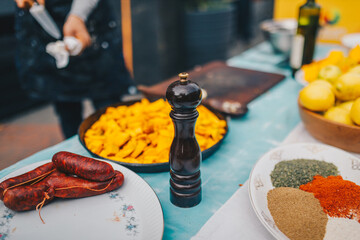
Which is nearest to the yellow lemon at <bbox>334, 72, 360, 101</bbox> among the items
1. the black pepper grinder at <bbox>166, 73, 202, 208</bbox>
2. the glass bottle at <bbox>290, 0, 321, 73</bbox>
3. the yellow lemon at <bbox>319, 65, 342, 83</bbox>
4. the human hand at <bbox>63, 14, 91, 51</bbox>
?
the yellow lemon at <bbox>319, 65, 342, 83</bbox>

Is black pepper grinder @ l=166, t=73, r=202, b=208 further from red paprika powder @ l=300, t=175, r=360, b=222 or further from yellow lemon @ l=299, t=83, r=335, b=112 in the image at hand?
yellow lemon @ l=299, t=83, r=335, b=112

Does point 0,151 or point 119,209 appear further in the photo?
point 0,151

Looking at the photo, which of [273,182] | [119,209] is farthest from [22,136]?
[273,182]

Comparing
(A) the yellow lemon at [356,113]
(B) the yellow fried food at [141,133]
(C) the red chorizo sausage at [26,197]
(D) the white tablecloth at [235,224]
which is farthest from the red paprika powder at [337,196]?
(C) the red chorizo sausage at [26,197]

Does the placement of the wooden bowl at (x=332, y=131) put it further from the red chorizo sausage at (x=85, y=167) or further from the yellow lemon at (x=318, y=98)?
the red chorizo sausage at (x=85, y=167)

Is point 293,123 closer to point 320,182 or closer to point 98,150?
point 320,182

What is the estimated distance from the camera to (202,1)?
177 inches

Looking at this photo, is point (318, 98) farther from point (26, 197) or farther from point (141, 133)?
point (26, 197)

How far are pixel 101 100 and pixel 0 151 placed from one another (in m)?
1.70

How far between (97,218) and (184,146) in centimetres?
33

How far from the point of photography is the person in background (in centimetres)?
182

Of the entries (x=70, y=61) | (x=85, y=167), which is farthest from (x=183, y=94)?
(x=70, y=61)

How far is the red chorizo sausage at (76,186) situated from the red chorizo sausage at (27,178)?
30 millimetres

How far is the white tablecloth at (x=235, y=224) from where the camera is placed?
82cm
